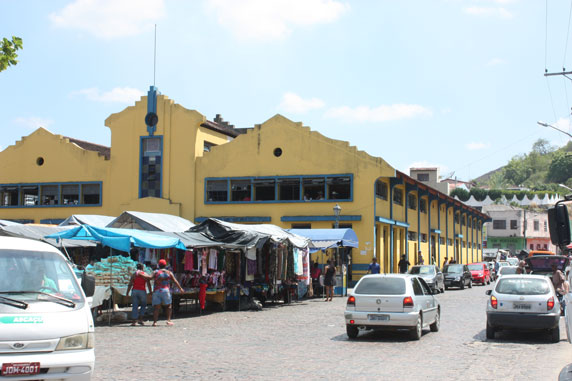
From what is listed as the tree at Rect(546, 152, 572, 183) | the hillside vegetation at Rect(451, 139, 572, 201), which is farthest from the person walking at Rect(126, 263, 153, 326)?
the tree at Rect(546, 152, 572, 183)

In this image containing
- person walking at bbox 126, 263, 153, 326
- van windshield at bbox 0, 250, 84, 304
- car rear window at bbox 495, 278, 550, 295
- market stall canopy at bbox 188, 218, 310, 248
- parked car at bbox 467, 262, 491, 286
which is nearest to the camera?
van windshield at bbox 0, 250, 84, 304

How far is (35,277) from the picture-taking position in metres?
8.46

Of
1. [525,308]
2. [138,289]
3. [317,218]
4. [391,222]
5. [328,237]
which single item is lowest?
[525,308]

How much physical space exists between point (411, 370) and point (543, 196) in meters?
111

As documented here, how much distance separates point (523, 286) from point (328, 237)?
53.6 feet

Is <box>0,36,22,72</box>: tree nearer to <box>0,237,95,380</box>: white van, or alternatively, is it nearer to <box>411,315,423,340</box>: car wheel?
<box>0,237,95,380</box>: white van

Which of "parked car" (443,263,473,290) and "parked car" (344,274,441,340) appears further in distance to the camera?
"parked car" (443,263,473,290)

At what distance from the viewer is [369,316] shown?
15.6m

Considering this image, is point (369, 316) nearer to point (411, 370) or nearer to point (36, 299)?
point (411, 370)

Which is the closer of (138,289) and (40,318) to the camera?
(40,318)

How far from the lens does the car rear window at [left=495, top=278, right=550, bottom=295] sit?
16.0m

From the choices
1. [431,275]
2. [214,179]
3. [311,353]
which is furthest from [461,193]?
Answer: [311,353]

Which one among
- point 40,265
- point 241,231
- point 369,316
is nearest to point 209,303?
point 241,231

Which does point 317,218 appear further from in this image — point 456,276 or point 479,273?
point 479,273
